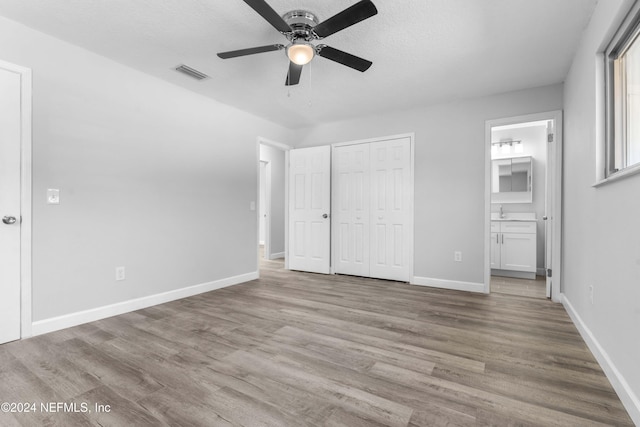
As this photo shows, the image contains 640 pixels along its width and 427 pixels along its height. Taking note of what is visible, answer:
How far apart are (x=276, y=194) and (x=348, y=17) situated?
17.0 ft

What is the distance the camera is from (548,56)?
2854 millimetres

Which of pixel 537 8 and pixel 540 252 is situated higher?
pixel 537 8

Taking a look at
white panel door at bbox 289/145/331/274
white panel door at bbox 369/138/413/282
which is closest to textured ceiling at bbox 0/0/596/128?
white panel door at bbox 369/138/413/282

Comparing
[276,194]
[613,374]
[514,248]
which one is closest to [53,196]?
[613,374]

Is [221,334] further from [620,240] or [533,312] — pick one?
[533,312]

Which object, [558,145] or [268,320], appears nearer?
[268,320]

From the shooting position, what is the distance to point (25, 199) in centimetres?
243

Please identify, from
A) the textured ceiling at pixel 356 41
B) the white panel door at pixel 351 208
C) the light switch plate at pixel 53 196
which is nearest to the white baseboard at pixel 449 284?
the white panel door at pixel 351 208

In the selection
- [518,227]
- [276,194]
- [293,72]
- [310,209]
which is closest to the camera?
[293,72]

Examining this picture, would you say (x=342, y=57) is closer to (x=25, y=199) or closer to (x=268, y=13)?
(x=268, y=13)

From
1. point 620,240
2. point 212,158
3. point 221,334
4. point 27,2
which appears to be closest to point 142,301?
point 221,334

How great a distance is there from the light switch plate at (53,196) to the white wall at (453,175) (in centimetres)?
388

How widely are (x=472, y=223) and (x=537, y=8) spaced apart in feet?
7.74

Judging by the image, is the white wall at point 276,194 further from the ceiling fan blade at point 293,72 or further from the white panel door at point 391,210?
the ceiling fan blade at point 293,72
